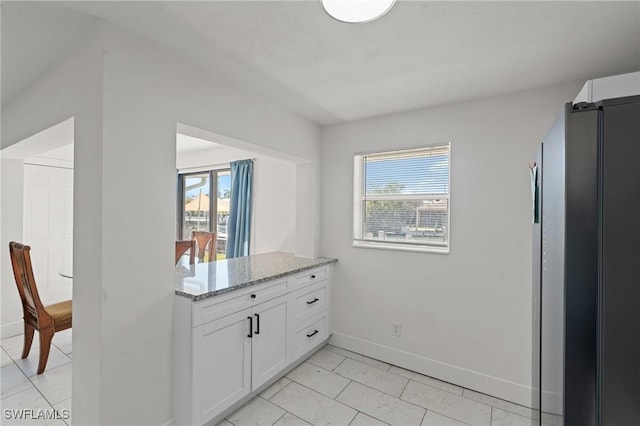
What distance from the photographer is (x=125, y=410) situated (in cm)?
164

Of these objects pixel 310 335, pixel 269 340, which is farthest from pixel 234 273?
pixel 310 335

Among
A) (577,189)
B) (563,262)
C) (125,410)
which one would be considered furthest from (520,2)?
(125,410)

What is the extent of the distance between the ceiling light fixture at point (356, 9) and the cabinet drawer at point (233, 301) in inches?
70.3

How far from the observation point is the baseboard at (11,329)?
3.24 meters

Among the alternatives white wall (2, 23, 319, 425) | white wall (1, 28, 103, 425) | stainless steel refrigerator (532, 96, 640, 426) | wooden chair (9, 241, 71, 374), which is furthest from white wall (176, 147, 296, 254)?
stainless steel refrigerator (532, 96, 640, 426)

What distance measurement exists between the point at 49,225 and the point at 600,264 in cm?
518

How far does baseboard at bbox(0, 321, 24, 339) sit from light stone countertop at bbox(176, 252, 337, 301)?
7.79ft

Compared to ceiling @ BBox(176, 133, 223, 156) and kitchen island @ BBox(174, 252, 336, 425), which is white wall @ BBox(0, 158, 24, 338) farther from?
kitchen island @ BBox(174, 252, 336, 425)

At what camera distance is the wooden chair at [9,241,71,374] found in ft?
8.20

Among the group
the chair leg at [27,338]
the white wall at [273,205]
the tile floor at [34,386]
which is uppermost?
the white wall at [273,205]

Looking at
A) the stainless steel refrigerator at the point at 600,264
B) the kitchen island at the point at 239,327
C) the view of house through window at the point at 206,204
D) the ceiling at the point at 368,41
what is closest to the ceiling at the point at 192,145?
the view of house through window at the point at 206,204

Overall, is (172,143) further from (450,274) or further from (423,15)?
(450,274)

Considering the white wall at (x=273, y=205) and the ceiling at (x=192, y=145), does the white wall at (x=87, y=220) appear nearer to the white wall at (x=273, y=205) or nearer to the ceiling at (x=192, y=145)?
the white wall at (x=273, y=205)

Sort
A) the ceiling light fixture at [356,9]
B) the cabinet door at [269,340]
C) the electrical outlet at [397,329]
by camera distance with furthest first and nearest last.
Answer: the electrical outlet at [397,329], the cabinet door at [269,340], the ceiling light fixture at [356,9]
